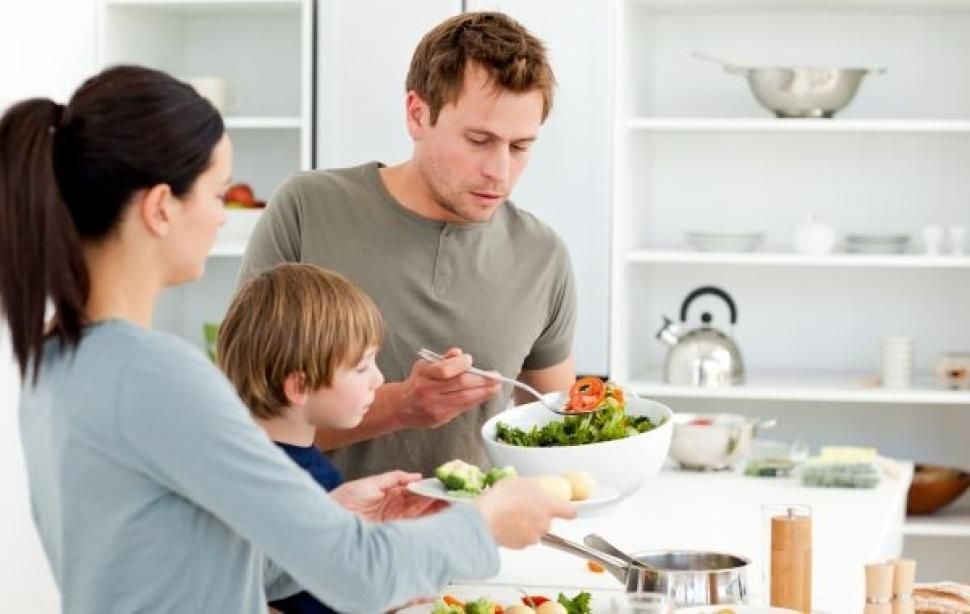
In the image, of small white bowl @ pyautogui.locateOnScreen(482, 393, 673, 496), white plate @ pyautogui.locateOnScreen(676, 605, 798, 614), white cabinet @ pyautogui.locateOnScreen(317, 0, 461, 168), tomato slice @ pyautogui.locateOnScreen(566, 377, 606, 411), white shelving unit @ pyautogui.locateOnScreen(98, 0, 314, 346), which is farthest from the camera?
white shelving unit @ pyautogui.locateOnScreen(98, 0, 314, 346)

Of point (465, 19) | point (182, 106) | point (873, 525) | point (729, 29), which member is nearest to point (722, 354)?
point (729, 29)

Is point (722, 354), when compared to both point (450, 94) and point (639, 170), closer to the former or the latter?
point (639, 170)

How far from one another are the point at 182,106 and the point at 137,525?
38 cm

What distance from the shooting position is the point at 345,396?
1982 millimetres

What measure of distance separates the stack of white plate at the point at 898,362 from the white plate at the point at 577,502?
246 cm

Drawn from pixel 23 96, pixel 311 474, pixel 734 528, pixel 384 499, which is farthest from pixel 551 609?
pixel 23 96

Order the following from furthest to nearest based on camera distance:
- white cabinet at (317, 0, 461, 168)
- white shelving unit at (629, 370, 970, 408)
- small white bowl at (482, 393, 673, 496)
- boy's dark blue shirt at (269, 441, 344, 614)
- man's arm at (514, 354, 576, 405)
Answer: white cabinet at (317, 0, 461, 168) → white shelving unit at (629, 370, 970, 408) → man's arm at (514, 354, 576, 405) → small white bowl at (482, 393, 673, 496) → boy's dark blue shirt at (269, 441, 344, 614)

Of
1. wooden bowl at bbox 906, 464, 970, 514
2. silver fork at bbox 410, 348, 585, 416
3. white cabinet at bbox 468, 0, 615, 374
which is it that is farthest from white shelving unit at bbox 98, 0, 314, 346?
silver fork at bbox 410, 348, 585, 416

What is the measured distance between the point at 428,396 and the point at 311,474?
0.28 meters

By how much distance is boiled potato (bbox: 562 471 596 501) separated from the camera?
2.00m

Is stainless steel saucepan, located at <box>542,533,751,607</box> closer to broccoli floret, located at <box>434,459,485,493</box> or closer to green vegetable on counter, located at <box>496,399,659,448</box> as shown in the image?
broccoli floret, located at <box>434,459,485,493</box>

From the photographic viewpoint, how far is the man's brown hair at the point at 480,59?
2.44m

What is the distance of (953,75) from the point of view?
15.3 feet

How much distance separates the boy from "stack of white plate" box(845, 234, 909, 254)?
8.79ft
